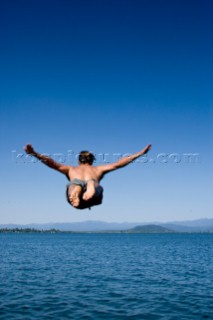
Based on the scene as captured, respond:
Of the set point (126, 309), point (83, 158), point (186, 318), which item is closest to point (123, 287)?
point (126, 309)

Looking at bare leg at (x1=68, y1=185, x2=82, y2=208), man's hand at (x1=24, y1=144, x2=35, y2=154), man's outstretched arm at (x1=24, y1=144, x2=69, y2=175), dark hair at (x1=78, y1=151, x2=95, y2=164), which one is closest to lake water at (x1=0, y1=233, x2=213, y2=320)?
dark hair at (x1=78, y1=151, x2=95, y2=164)

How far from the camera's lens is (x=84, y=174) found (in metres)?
7.67

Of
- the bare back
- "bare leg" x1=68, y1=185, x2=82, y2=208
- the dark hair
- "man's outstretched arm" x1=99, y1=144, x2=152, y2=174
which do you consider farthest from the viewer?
the dark hair

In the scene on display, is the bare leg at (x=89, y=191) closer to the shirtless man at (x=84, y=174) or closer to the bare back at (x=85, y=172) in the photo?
the shirtless man at (x=84, y=174)

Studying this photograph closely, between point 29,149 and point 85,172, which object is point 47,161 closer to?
point 29,149

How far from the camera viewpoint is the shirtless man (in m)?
7.07

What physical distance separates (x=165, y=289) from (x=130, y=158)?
35697 millimetres

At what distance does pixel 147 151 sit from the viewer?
797 centimetres

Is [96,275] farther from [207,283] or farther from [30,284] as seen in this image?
[207,283]

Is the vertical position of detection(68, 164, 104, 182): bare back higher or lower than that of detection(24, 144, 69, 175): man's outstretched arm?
lower

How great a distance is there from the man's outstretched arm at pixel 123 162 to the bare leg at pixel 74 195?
1043mm

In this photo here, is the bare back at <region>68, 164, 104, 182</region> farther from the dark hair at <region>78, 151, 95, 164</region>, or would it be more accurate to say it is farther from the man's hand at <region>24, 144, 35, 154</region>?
the man's hand at <region>24, 144, 35, 154</region>

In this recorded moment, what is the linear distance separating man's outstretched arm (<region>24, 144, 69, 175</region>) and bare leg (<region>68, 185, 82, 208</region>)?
0.74 meters

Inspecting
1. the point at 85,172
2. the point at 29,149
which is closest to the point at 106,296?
the point at 85,172
